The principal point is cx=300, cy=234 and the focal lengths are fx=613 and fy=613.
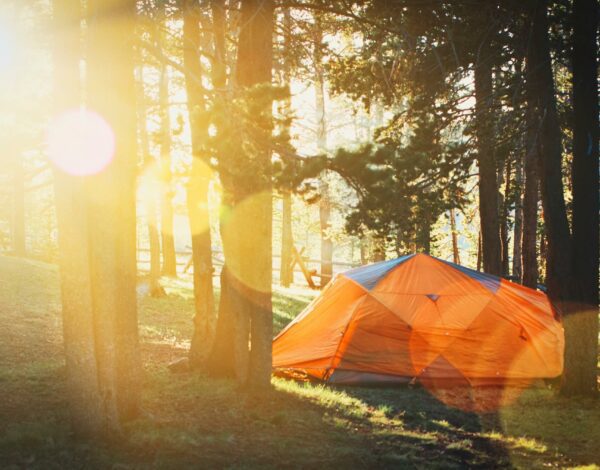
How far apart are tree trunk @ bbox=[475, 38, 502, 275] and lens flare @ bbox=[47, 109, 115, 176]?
5.84 metres

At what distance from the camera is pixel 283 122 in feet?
22.5

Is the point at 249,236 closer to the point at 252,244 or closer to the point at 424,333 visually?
the point at 252,244

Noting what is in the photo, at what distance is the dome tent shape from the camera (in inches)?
398

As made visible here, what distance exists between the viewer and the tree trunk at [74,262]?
223 inches

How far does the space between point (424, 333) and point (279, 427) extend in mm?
4190

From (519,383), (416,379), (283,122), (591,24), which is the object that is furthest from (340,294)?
(591,24)

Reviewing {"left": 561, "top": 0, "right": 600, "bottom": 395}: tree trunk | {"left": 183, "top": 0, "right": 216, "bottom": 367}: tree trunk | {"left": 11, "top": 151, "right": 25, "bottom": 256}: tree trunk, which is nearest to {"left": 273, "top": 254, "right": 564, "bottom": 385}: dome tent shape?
{"left": 561, "top": 0, "right": 600, "bottom": 395}: tree trunk

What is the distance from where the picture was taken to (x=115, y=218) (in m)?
6.00

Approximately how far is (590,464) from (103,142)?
242 inches

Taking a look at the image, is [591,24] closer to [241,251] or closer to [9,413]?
[241,251]

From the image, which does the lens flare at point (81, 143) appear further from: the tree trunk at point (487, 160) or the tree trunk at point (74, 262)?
the tree trunk at point (487, 160)

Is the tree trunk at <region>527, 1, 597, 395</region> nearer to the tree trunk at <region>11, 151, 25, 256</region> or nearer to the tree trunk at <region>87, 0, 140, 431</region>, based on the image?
the tree trunk at <region>87, 0, 140, 431</region>

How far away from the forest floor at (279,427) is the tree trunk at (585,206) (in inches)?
25.1

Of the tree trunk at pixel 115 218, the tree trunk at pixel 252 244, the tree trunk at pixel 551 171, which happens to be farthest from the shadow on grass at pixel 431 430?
the tree trunk at pixel 115 218
